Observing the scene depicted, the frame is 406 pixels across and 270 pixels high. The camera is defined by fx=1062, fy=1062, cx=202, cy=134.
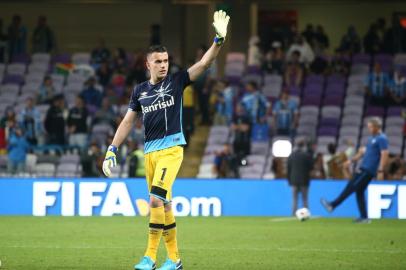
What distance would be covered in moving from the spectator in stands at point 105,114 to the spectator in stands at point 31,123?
5.13ft

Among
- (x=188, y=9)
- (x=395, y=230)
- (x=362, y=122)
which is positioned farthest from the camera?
(x=188, y=9)

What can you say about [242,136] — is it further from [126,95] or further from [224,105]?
[126,95]

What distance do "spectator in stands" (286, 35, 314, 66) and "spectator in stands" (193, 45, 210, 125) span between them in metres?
2.55

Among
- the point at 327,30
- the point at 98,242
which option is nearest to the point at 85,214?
the point at 98,242

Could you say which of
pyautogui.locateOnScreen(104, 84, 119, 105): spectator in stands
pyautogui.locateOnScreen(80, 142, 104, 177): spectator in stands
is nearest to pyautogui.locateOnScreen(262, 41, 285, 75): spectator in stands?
pyautogui.locateOnScreen(104, 84, 119, 105): spectator in stands

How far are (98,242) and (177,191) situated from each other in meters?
8.99

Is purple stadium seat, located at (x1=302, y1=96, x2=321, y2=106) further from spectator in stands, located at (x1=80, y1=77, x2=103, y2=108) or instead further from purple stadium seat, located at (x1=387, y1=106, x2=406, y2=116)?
spectator in stands, located at (x1=80, y1=77, x2=103, y2=108)

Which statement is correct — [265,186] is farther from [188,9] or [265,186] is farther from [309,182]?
[188,9]

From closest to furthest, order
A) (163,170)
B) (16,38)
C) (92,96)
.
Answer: (163,170) < (92,96) < (16,38)

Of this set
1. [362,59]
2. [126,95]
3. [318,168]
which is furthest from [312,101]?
[126,95]

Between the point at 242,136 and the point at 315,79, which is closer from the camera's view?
the point at 242,136

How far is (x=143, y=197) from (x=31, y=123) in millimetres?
5985

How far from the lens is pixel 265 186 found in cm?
2494

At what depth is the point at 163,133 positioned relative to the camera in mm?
11781
